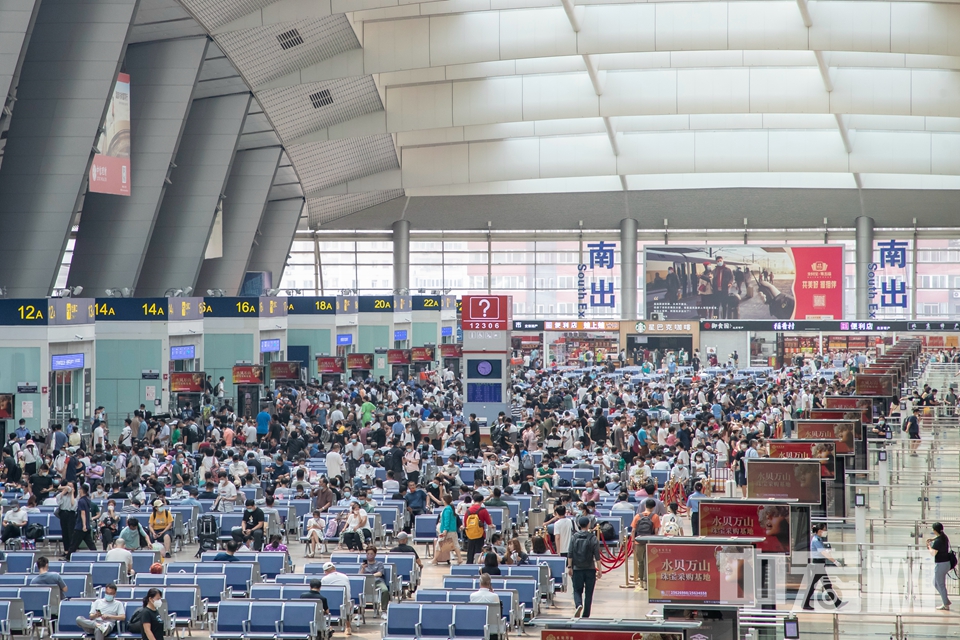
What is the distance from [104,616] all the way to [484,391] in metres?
17.2

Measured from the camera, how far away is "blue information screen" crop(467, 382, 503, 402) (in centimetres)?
2717

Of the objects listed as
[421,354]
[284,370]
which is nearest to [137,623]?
[284,370]

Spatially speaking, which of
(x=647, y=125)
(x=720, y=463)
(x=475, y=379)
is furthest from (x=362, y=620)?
(x=647, y=125)

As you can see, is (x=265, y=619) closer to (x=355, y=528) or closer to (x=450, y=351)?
(x=355, y=528)

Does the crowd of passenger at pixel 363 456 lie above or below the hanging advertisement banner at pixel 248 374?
below

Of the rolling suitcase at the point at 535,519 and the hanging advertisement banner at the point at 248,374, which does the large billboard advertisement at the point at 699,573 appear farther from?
the hanging advertisement banner at the point at 248,374

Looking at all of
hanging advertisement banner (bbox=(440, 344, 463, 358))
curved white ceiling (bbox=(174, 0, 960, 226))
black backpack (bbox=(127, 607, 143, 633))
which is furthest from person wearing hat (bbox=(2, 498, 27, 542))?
hanging advertisement banner (bbox=(440, 344, 463, 358))

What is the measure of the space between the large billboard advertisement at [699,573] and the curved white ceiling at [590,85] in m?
20.9

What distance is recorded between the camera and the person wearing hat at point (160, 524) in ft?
51.1

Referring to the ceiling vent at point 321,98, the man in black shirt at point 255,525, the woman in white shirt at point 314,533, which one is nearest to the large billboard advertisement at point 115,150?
the ceiling vent at point 321,98

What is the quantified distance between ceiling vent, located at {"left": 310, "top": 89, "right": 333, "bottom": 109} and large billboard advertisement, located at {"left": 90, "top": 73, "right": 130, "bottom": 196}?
6911 millimetres

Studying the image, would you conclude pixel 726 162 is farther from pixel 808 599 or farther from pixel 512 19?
pixel 808 599

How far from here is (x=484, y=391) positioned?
27266mm

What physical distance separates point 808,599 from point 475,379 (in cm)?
1724
